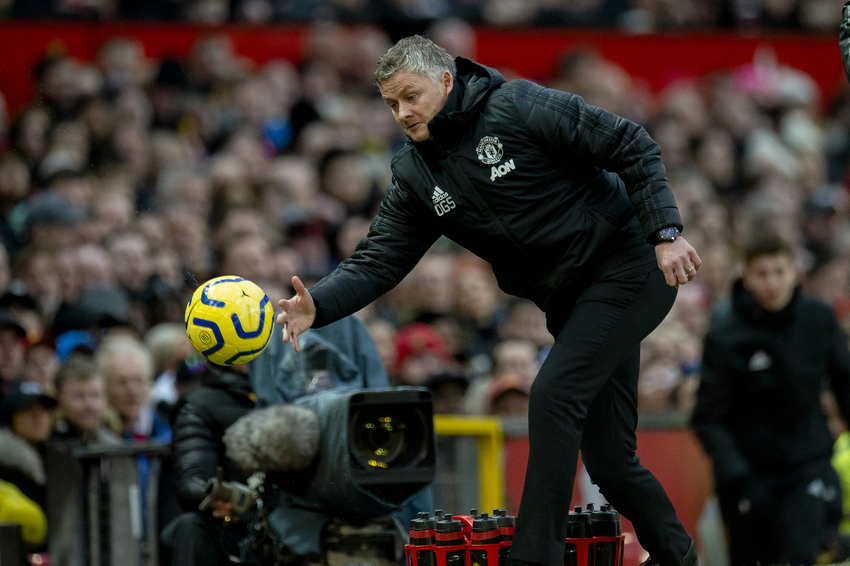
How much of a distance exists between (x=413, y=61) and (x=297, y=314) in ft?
3.52

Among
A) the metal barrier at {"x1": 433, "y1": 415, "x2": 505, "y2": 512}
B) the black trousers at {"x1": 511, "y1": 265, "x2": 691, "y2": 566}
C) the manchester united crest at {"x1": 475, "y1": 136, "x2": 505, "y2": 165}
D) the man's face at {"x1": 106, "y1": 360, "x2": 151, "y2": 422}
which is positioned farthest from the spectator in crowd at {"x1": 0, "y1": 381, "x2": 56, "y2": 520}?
the manchester united crest at {"x1": 475, "y1": 136, "x2": 505, "y2": 165}

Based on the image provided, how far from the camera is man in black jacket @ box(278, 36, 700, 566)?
14.1ft

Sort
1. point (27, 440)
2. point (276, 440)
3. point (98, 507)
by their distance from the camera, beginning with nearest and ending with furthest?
point (276, 440) → point (98, 507) → point (27, 440)

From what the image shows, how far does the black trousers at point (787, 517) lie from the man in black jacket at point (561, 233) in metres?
2.40

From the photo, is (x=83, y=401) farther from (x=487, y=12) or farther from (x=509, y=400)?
(x=487, y=12)

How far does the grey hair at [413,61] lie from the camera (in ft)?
14.7

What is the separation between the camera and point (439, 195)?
4562 millimetres

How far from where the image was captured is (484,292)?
30.3 ft

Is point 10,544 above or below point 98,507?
below

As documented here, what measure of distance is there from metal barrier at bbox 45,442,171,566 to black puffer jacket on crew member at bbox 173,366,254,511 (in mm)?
399

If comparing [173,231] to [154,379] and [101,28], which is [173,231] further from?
[101,28]

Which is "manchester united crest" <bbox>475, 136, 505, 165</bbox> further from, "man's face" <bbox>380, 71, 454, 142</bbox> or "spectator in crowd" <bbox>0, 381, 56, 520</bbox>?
"spectator in crowd" <bbox>0, 381, 56, 520</bbox>

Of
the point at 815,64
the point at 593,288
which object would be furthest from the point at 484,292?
the point at 815,64

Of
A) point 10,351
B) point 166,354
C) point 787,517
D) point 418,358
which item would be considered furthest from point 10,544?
point 787,517
